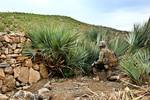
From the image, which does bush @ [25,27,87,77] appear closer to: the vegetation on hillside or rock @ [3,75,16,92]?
the vegetation on hillside

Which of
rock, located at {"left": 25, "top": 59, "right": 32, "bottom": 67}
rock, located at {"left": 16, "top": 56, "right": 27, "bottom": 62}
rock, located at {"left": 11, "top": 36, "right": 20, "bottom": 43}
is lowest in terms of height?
rock, located at {"left": 25, "top": 59, "right": 32, "bottom": 67}

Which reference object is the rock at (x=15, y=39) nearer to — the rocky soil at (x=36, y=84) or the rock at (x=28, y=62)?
the rocky soil at (x=36, y=84)

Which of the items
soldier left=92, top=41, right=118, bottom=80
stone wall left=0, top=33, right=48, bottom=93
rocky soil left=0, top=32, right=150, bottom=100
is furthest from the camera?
stone wall left=0, top=33, right=48, bottom=93

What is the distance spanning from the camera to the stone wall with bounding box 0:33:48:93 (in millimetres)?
11477

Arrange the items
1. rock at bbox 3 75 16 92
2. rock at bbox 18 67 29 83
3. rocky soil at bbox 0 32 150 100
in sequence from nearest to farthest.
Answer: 1. rocky soil at bbox 0 32 150 100
2. rock at bbox 3 75 16 92
3. rock at bbox 18 67 29 83

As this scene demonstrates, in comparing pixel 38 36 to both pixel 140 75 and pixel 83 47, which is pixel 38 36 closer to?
pixel 83 47

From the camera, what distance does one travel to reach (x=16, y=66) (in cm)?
1164

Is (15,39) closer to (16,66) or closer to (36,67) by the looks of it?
(16,66)

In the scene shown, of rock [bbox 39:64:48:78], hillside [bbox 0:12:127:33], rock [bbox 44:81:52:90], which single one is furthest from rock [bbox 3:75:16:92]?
hillside [bbox 0:12:127:33]

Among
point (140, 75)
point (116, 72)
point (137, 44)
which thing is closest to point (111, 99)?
point (140, 75)

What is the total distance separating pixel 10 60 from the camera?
11.6 metres

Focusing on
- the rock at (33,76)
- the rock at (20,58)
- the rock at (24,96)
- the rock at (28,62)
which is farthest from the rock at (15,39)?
the rock at (24,96)

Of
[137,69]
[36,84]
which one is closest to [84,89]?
[137,69]

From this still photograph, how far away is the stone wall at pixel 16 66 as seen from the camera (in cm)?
1148
